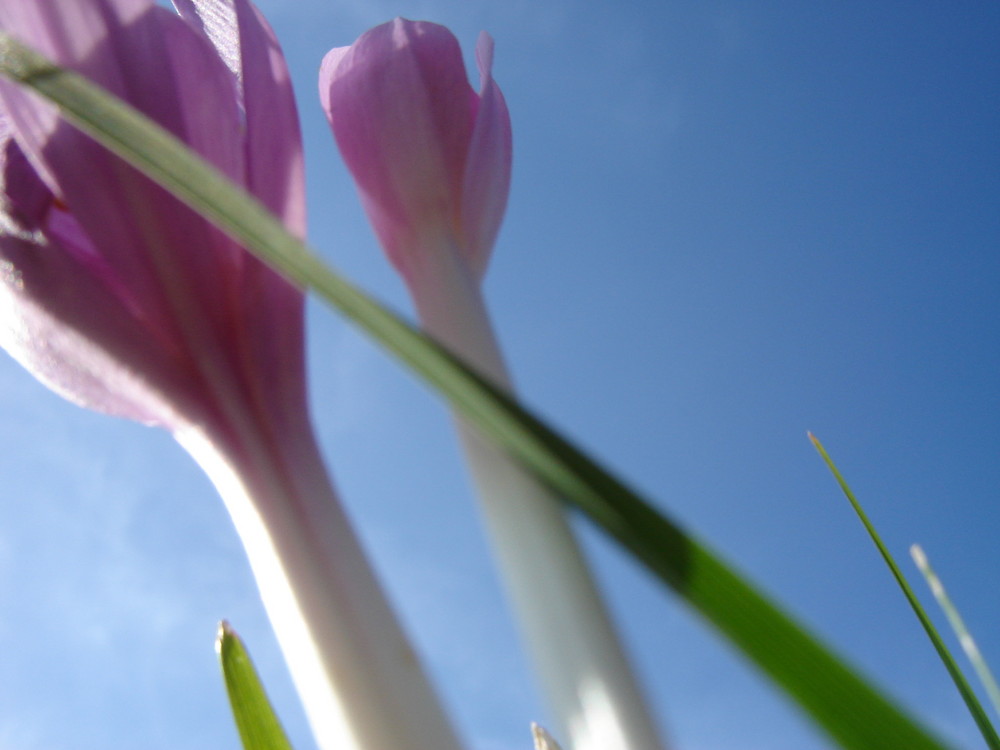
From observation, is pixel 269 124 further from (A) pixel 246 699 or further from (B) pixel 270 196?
(A) pixel 246 699

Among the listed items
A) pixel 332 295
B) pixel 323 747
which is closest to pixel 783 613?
pixel 332 295

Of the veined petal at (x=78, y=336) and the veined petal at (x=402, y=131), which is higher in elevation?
the veined petal at (x=402, y=131)

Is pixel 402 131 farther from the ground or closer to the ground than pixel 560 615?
farther from the ground

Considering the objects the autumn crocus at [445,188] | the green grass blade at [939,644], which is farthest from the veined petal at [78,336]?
the green grass blade at [939,644]

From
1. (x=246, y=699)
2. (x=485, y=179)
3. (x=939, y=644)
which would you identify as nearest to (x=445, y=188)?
(x=485, y=179)

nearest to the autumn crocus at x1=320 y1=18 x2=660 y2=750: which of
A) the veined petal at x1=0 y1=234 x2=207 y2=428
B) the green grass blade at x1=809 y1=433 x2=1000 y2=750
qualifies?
the veined petal at x1=0 y1=234 x2=207 y2=428

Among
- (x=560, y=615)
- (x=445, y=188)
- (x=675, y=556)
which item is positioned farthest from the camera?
(x=445, y=188)

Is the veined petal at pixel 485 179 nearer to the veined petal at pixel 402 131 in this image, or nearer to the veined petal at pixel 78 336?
the veined petal at pixel 402 131
